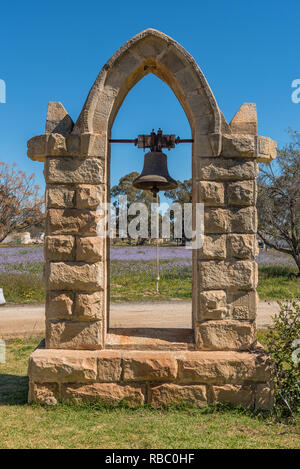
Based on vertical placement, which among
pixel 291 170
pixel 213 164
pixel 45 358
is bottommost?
pixel 45 358

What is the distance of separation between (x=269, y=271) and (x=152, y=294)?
777 centimetres

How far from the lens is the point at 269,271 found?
19766mm

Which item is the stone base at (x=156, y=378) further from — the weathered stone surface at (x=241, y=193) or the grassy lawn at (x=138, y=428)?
the weathered stone surface at (x=241, y=193)

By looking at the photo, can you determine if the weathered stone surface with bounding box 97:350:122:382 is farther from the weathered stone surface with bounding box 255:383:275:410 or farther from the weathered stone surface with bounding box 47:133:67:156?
the weathered stone surface with bounding box 47:133:67:156

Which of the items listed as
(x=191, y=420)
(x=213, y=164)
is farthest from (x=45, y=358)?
(x=213, y=164)

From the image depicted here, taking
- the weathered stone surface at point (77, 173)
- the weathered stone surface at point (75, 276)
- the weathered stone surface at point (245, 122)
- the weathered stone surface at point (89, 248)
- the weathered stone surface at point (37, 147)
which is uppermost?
the weathered stone surface at point (245, 122)

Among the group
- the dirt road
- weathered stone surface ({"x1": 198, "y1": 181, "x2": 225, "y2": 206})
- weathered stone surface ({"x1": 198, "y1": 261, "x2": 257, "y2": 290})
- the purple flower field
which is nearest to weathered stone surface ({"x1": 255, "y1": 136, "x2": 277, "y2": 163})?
weathered stone surface ({"x1": 198, "y1": 181, "x2": 225, "y2": 206})

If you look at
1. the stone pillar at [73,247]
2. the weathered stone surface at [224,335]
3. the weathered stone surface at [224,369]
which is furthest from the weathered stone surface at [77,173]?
the weathered stone surface at [224,369]

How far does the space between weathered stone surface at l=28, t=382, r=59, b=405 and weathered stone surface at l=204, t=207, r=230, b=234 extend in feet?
8.50

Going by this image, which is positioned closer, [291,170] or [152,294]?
[152,294]

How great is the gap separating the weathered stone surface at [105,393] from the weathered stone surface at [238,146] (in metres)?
2.98

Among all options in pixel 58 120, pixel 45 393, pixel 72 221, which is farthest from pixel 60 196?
pixel 45 393

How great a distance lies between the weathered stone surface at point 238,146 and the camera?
4.61 m

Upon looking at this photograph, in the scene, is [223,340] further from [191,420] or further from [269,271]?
[269,271]
